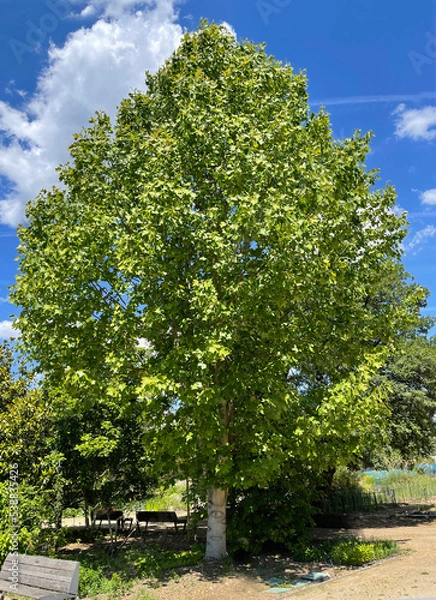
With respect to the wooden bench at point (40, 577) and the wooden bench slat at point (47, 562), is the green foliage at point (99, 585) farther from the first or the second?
the wooden bench slat at point (47, 562)

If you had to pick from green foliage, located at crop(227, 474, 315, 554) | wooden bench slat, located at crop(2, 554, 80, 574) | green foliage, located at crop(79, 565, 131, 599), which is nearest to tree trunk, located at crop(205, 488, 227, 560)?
green foliage, located at crop(227, 474, 315, 554)

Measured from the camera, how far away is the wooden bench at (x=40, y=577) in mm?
6520

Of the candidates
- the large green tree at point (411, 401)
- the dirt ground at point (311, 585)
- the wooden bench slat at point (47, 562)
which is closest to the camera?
the wooden bench slat at point (47, 562)

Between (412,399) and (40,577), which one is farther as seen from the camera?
(412,399)

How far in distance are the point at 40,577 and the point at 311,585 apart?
14.9 feet

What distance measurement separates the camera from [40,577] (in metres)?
6.96

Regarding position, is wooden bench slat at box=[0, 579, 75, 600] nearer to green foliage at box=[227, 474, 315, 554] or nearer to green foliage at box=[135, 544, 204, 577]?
green foliage at box=[135, 544, 204, 577]

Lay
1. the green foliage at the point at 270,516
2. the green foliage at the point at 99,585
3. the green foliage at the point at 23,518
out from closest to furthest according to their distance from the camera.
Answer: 1. the green foliage at the point at 99,585
2. the green foliage at the point at 23,518
3. the green foliage at the point at 270,516

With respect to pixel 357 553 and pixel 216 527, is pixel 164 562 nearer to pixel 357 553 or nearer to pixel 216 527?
pixel 216 527

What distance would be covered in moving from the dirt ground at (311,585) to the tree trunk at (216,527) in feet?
1.51

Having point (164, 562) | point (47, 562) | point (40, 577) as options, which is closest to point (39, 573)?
point (40, 577)

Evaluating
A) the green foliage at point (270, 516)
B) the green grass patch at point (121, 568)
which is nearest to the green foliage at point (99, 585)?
the green grass patch at point (121, 568)

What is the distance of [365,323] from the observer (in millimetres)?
10242

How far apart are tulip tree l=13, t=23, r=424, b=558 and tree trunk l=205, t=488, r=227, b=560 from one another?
0.03 m
